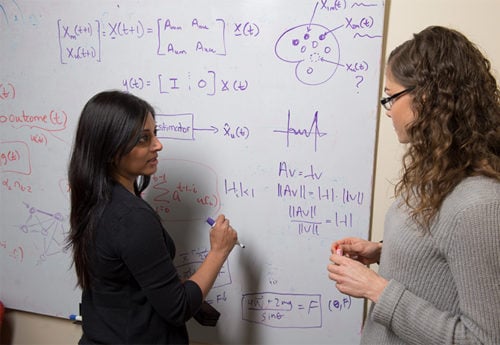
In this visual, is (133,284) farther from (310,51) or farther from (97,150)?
(310,51)

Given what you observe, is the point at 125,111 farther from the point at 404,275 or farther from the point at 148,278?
the point at 404,275

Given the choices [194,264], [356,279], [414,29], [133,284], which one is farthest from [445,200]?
[194,264]

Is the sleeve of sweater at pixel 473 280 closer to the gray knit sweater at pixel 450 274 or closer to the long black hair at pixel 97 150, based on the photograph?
the gray knit sweater at pixel 450 274

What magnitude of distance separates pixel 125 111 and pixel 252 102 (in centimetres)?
44

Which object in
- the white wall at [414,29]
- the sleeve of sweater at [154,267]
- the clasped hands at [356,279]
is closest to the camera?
the clasped hands at [356,279]

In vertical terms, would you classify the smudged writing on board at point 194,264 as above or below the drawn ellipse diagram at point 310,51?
below

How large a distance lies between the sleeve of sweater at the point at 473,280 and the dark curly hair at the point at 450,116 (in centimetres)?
7

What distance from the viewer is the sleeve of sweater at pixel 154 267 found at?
0.95m

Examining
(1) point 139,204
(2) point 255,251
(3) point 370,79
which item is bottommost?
(2) point 255,251

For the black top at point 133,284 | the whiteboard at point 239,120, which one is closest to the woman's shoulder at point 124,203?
the black top at point 133,284

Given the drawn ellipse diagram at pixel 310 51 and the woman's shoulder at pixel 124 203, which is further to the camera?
the drawn ellipse diagram at pixel 310 51

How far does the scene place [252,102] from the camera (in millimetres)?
1291

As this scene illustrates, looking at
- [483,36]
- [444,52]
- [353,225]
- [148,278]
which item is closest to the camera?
[444,52]

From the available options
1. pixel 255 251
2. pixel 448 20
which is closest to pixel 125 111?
pixel 255 251
